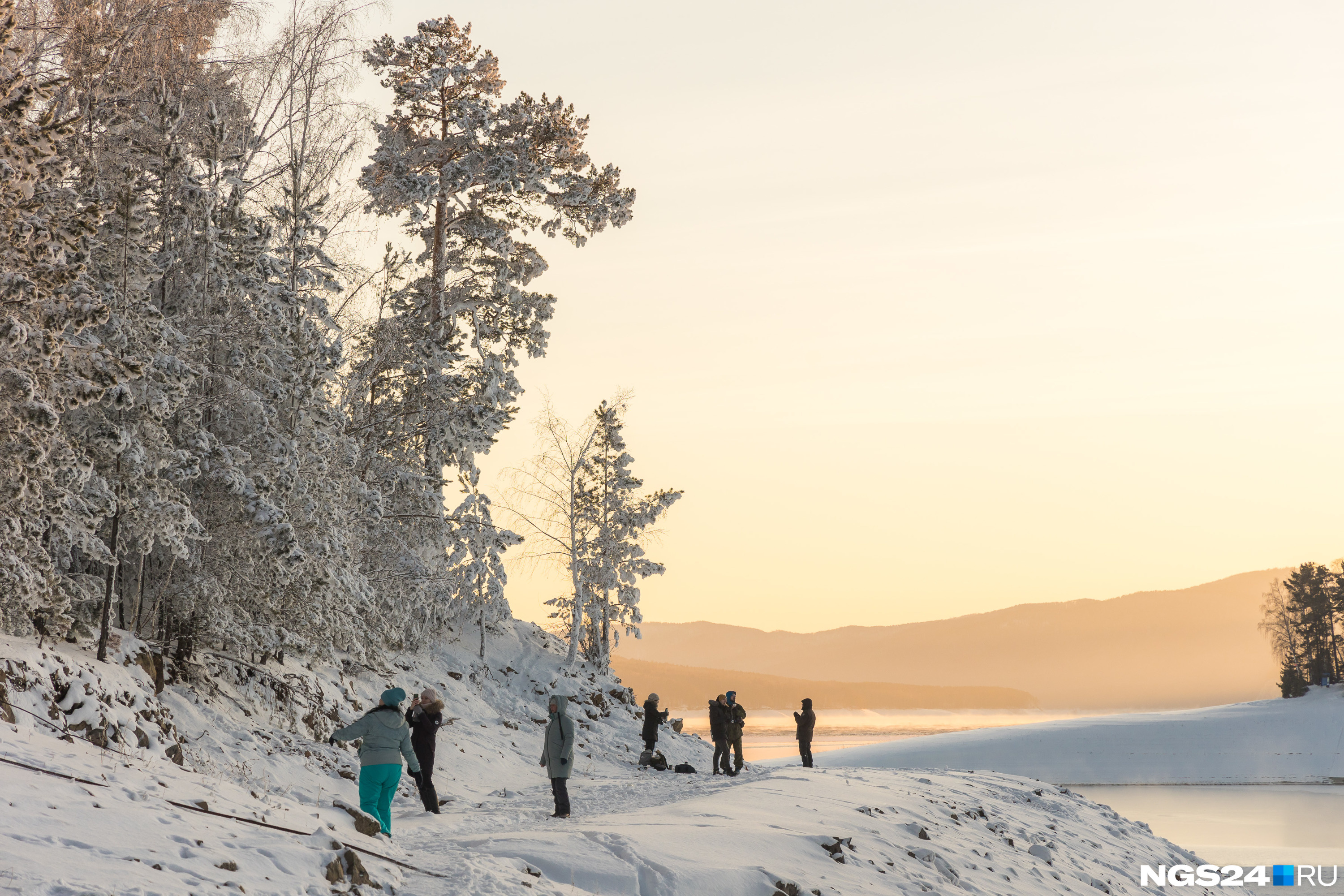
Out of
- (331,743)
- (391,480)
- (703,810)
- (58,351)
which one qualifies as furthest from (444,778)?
(58,351)

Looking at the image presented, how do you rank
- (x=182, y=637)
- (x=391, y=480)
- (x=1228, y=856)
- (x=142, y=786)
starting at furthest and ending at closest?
(x=391, y=480), (x=1228, y=856), (x=182, y=637), (x=142, y=786)

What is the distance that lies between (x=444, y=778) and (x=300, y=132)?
41.6ft

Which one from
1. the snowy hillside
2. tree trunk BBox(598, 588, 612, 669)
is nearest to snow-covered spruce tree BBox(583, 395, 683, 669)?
tree trunk BBox(598, 588, 612, 669)

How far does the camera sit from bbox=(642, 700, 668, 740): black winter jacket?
2353 centimetres

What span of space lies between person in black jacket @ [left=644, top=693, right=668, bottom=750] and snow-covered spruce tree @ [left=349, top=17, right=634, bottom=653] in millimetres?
6448

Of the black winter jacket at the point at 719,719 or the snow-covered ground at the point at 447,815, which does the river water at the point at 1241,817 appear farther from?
the black winter jacket at the point at 719,719

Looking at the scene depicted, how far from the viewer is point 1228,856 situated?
2272cm

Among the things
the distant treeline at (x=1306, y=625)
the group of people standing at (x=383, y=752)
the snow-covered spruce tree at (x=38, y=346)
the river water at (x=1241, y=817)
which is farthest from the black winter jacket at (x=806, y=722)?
the distant treeline at (x=1306, y=625)

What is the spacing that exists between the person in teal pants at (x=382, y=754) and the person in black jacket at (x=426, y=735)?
309cm

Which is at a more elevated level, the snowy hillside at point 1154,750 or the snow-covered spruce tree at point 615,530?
the snow-covered spruce tree at point 615,530

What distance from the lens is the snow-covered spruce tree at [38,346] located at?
10.5 metres

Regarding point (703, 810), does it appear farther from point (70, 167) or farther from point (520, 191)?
point (520, 191)

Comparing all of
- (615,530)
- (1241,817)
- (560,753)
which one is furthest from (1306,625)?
(560,753)

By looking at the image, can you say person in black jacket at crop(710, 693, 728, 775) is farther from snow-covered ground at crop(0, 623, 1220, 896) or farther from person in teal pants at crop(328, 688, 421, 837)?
person in teal pants at crop(328, 688, 421, 837)
